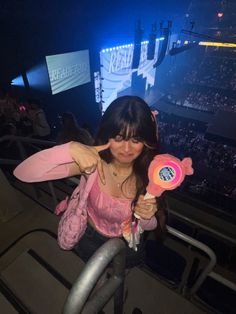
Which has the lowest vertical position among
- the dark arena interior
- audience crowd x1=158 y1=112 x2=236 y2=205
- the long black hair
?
audience crowd x1=158 y1=112 x2=236 y2=205

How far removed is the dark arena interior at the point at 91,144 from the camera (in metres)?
1.97

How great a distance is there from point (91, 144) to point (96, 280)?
1.89 m

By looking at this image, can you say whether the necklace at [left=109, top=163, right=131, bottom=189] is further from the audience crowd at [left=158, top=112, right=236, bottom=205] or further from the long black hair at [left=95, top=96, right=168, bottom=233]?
the audience crowd at [left=158, top=112, right=236, bottom=205]

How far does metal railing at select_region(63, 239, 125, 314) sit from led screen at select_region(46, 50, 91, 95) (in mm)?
7720

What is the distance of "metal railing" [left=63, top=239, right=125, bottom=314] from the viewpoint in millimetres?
689

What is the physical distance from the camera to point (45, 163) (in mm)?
1199

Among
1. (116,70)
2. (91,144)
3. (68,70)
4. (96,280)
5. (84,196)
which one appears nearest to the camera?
(96,280)

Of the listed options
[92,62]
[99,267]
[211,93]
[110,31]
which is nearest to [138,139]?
[99,267]

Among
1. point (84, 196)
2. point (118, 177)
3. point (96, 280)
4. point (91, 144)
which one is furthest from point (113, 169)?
point (96, 280)

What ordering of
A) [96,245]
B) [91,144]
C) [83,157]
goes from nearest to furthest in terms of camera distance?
[83,157], [96,245], [91,144]

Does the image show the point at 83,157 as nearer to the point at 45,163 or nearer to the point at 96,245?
the point at 45,163

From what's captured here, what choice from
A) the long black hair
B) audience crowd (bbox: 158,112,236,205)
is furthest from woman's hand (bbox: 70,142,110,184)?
audience crowd (bbox: 158,112,236,205)

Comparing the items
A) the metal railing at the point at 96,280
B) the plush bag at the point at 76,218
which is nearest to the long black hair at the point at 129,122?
the plush bag at the point at 76,218

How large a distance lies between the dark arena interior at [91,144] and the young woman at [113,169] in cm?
34
